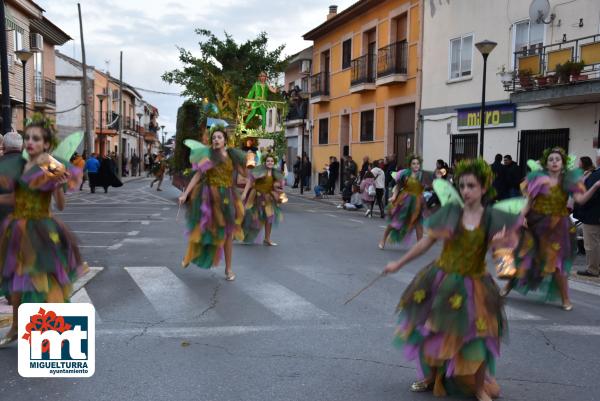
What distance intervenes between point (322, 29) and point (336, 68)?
2.49 meters

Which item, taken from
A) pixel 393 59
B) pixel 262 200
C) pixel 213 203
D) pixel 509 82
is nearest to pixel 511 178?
pixel 509 82

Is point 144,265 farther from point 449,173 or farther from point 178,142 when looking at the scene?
point 178,142

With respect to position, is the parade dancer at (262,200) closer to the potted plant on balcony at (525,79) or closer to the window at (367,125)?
the potted plant on balcony at (525,79)

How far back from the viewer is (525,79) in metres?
16.1

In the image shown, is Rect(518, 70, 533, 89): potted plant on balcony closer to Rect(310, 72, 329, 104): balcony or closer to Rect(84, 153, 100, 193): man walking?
Rect(84, 153, 100, 193): man walking

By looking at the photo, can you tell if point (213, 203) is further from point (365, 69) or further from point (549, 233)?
point (365, 69)

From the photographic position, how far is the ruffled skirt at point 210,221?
7836mm

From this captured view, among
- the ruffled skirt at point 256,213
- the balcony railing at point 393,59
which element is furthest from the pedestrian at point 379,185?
the ruffled skirt at point 256,213

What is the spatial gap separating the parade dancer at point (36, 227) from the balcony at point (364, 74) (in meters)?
22.9

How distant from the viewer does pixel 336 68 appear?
32000 mm

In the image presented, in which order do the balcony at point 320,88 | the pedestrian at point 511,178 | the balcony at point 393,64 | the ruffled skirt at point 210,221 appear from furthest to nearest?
the balcony at point 320,88 → the balcony at point 393,64 → the pedestrian at point 511,178 → the ruffled skirt at point 210,221

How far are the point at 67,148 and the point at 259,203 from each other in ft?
20.2

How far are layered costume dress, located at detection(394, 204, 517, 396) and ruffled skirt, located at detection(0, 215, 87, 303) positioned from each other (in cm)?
266

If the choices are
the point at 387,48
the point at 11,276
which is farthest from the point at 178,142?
the point at 11,276
